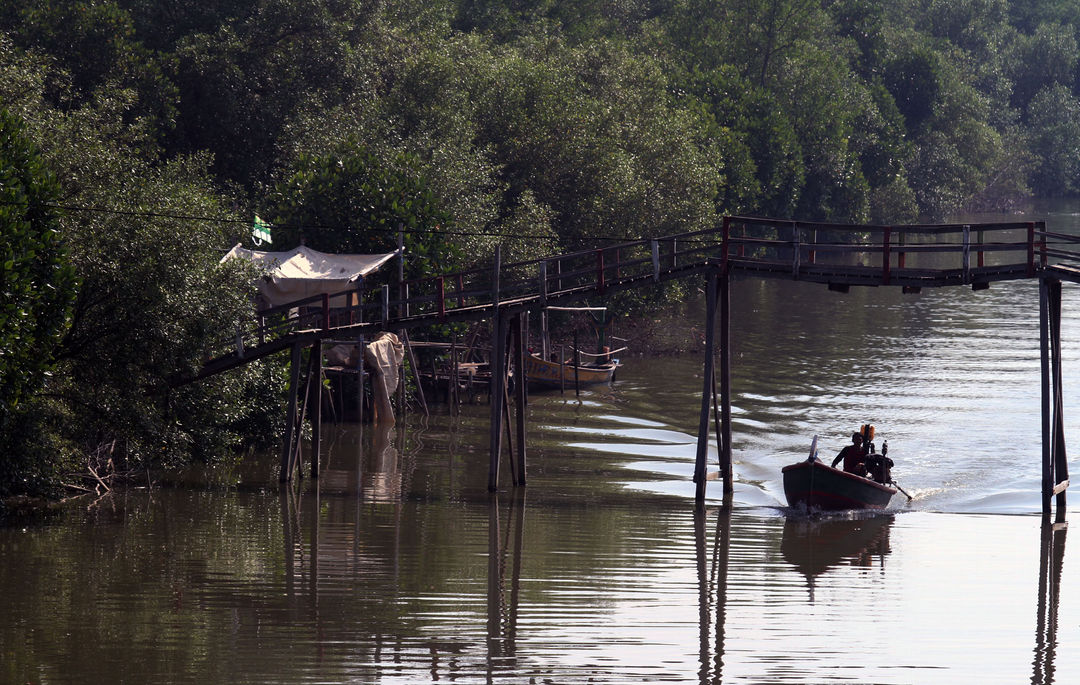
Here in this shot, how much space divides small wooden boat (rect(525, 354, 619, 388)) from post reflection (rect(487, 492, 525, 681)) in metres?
15.1

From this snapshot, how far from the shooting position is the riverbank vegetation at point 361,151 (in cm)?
2370

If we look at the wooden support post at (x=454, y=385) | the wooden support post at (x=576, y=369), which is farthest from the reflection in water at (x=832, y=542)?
the wooden support post at (x=576, y=369)

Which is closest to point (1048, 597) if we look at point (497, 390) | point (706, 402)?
point (706, 402)

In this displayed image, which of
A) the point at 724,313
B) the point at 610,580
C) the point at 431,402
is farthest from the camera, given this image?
the point at 431,402

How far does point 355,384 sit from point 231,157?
14.5 m

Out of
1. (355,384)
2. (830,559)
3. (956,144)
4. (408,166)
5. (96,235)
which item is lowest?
A: (830,559)

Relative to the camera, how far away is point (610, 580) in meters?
19.3

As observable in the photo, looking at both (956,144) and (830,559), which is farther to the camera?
(956,144)

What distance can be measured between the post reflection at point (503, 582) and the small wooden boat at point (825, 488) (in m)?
5.41

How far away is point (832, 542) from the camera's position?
77.6ft

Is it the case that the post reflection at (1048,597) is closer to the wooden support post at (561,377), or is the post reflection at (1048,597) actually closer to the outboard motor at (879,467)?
the outboard motor at (879,467)

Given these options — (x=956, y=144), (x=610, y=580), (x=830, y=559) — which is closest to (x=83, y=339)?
(x=610, y=580)

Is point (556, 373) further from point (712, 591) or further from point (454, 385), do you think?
point (712, 591)

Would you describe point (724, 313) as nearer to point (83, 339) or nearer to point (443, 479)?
point (443, 479)
